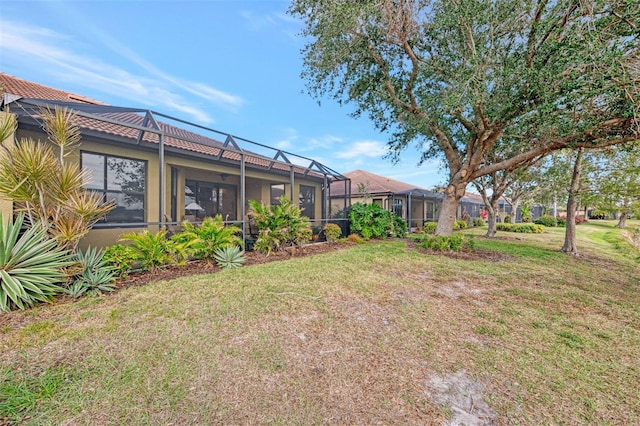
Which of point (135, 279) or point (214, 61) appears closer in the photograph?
point (135, 279)

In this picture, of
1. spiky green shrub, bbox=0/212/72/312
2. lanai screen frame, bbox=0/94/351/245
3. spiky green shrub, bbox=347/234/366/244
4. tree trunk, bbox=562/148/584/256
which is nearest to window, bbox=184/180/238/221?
lanai screen frame, bbox=0/94/351/245

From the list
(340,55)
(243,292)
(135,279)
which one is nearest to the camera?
(243,292)

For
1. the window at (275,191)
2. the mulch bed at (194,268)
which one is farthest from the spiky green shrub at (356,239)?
the window at (275,191)

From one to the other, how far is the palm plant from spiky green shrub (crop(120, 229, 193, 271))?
91 centimetres

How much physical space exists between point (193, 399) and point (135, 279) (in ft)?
13.2

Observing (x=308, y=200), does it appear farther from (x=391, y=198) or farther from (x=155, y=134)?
(x=155, y=134)

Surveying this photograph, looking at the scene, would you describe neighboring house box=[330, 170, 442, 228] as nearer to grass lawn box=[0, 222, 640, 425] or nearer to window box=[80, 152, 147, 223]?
window box=[80, 152, 147, 223]

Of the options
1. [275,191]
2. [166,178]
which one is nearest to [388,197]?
[275,191]

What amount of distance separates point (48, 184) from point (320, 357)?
4.95 metres

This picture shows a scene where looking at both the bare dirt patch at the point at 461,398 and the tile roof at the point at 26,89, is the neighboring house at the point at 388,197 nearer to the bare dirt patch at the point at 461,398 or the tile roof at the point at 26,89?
the tile roof at the point at 26,89

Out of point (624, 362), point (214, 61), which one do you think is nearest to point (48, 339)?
point (624, 362)

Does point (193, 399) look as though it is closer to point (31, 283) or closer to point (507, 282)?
point (31, 283)

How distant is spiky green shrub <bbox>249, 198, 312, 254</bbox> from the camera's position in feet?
25.7

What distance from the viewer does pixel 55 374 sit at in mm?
2334
